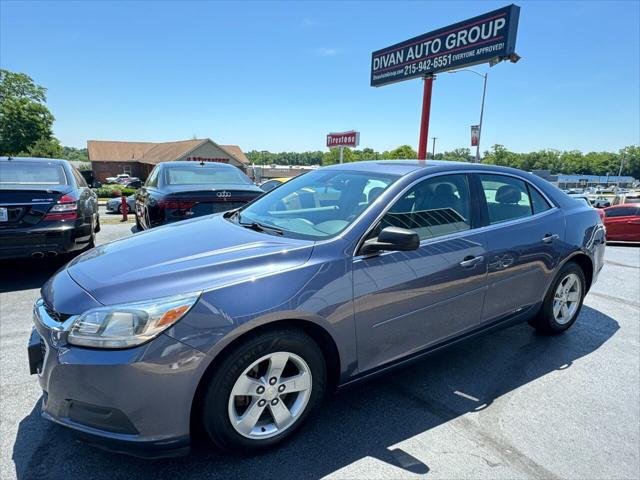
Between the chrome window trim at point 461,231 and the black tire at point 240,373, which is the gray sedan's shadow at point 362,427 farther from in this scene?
the chrome window trim at point 461,231

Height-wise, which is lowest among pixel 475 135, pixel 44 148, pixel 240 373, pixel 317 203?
pixel 240 373

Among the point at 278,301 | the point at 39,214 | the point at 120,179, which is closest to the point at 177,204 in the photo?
the point at 39,214

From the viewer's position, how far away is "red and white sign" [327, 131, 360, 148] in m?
27.8

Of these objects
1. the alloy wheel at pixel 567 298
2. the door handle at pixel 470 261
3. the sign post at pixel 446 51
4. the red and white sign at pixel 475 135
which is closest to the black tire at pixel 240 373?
the door handle at pixel 470 261

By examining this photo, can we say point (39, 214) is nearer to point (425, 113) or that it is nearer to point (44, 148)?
point (425, 113)

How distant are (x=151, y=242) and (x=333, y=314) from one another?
1343mm

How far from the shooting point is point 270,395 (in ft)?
7.01

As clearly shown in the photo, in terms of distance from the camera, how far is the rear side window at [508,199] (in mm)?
3204

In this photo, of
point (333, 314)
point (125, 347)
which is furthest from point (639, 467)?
point (125, 347)

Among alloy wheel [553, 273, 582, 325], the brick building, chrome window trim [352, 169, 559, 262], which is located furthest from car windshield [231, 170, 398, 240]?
the brick building

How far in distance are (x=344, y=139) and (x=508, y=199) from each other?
26.6m

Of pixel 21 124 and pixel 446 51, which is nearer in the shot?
pixel 446 51

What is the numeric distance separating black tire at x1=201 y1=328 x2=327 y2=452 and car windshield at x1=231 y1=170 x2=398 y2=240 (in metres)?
0.67

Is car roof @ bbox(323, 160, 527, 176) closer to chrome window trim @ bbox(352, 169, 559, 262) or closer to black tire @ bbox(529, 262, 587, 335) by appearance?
chrome window trim @ bbox(352, 169, 559, 262)
